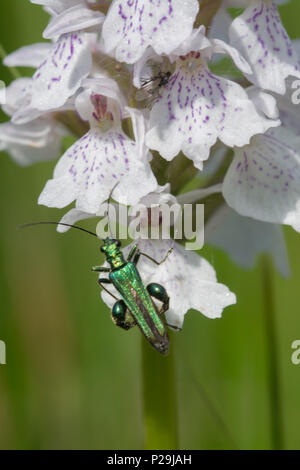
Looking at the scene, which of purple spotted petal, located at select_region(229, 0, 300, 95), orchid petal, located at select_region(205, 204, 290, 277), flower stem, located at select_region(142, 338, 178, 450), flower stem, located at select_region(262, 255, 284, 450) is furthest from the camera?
orchid petal, located at select_region(205, 204, 290, 277)

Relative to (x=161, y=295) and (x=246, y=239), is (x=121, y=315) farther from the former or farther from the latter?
(x=246, y=239)

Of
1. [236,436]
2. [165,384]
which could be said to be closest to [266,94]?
[165,384]

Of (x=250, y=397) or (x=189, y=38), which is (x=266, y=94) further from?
(x=250, y=397)

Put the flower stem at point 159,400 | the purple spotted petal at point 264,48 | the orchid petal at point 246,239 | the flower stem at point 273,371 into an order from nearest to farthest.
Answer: the purple spotted petal at point 264,48 → the flower stem at point 159,400 → the flower stem at point 273,371 → the orchid petal at point 246,239

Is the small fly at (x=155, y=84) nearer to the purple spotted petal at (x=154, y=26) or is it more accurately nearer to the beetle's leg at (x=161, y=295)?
the purple spotted petal at (x=154, y=26)

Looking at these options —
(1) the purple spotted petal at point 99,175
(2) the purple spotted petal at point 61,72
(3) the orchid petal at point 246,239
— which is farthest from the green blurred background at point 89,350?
(2) the purple spotted petal at point 61,72

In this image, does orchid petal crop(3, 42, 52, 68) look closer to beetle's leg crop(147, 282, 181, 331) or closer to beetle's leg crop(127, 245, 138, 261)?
beetle's leg crop(127, 245, 138, 261)

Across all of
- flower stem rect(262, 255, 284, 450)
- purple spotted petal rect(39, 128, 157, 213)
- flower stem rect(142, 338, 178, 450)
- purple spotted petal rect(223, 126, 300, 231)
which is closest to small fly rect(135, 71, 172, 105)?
purple spotted petal rect(39, 128, 157, 213)
